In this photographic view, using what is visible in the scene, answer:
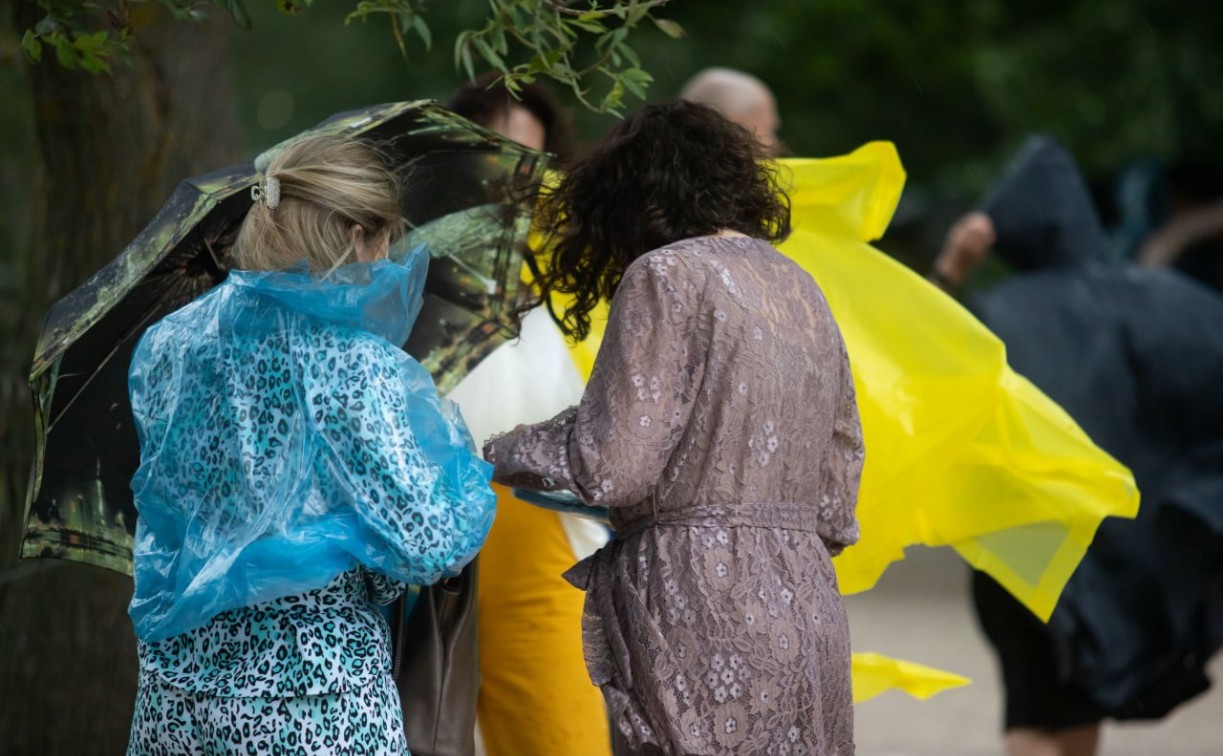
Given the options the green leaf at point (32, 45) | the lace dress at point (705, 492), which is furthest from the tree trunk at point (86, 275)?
the lace dress at point (705, 492)

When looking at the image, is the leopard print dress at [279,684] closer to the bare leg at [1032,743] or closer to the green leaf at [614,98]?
the green leaf at [614,98]

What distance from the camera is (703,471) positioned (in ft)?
9.32

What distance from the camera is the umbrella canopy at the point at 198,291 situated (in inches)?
122

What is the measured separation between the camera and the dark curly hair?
2.99m

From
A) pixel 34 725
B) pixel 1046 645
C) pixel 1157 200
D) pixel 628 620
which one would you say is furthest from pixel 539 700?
pixel 1157 200

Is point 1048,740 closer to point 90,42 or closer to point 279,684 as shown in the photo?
point 279,684

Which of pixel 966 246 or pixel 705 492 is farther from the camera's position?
pixel 966 246

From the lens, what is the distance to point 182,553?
274cm

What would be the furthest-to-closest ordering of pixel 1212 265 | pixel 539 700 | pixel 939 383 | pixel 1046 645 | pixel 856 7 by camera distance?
pixel 856 7
pixel 1212 265
pixel 1046 645
pixel 939 383
pixel 539 700

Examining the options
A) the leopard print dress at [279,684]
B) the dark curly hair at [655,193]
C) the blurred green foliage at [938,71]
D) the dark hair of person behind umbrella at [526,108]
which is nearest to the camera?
the leopard print dress at [279,684]

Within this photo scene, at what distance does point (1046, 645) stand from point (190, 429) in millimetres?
3396

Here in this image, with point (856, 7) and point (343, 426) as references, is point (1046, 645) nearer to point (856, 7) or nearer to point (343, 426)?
point (343, 426)

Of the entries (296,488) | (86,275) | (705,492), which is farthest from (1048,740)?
(296,488)

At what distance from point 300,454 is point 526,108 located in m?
1.98
